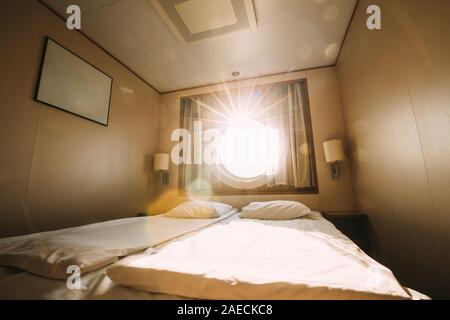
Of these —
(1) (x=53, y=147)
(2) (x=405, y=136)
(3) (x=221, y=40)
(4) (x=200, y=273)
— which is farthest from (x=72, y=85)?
(2) (x=405, y=136)

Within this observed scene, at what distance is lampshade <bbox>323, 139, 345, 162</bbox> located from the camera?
2375 millimetres

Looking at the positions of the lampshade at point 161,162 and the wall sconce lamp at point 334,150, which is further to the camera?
the lampshade at point 161,162

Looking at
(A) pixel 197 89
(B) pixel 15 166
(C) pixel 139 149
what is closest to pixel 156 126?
(C) pixel 139 149

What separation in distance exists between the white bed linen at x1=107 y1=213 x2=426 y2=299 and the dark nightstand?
1470 mm

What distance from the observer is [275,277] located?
0.58 m

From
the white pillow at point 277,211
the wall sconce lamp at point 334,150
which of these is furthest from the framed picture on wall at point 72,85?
the wall sconce lamp at point 334,150

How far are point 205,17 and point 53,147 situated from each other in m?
1.99

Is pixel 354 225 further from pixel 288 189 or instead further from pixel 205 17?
pixel 205 17

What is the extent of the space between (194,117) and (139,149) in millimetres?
1044

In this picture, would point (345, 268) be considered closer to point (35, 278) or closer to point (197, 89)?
point (35, 278)

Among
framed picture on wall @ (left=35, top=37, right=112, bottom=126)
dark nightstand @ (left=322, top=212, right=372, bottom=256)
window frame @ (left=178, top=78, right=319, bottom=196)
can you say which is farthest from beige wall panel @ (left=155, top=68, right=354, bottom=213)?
framed picture on wall @ (left=35, top=37, right=112, bottom=126)

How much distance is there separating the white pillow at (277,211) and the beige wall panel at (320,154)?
0.61 metres

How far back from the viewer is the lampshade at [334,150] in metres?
2.38

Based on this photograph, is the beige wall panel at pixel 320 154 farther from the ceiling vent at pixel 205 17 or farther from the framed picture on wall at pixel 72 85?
the framed picture on wall at pixel 72 85
